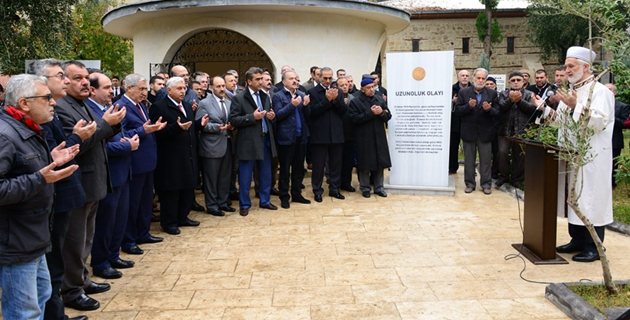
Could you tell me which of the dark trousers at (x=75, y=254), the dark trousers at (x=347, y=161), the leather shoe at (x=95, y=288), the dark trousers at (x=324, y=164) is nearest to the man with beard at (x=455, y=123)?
the dark trousers at (x=347, y=161)

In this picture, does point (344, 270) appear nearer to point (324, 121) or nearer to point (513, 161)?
point (324, 121)

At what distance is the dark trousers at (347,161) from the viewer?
31.0 feet

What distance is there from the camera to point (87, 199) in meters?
4.29

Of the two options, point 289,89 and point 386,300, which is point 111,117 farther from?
point 289,89

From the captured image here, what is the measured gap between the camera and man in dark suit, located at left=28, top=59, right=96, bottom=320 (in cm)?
377

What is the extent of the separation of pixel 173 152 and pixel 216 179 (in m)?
1.23

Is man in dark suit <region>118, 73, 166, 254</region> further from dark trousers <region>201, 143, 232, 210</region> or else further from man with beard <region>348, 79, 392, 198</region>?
man with beard <region>348, 79, 392, 198</region>

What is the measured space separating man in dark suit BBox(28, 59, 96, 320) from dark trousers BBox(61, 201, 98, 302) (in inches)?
14.4

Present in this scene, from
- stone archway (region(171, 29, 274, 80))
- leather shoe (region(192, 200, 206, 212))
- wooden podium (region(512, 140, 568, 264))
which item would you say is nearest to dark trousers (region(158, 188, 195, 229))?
leather shoe (region(192, 200, 206, 212))

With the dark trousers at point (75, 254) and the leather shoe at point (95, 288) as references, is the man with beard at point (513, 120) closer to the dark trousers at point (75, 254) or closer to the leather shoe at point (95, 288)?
the leather shoe at point (95, 288)

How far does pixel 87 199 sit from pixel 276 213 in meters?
3.78

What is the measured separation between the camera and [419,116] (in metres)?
8.95

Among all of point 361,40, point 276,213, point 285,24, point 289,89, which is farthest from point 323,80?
point 361,40

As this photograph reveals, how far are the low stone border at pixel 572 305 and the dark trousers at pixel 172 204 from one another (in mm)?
4449
